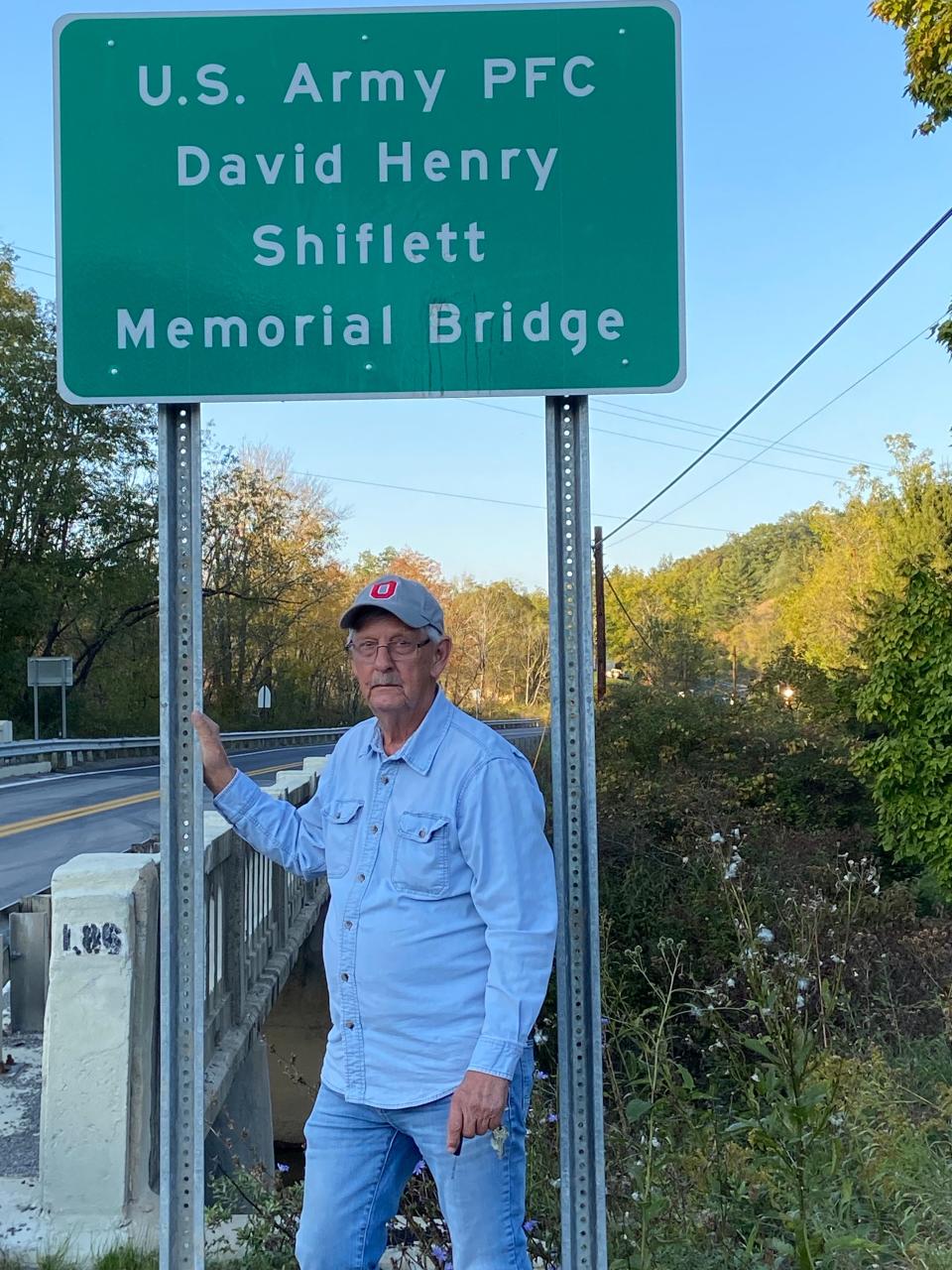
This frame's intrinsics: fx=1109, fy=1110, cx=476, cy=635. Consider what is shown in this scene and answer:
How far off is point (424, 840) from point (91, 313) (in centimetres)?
113

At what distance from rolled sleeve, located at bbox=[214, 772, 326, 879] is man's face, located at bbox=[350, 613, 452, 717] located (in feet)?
0.96

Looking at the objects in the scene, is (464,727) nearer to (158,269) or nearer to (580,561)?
(580,561)

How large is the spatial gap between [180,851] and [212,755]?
20 cm

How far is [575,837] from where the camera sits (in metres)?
2.02

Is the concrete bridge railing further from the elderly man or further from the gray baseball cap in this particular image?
the gray baseball cap

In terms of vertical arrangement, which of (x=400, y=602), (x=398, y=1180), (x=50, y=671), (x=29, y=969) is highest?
(x=50, y=671)

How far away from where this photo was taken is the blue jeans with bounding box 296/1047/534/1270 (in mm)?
1940

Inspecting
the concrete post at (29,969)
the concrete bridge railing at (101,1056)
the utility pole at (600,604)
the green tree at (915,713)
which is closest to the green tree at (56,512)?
the utility pole at (600,604)

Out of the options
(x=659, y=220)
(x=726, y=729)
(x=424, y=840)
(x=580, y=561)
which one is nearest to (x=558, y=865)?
(x=424, y=840)

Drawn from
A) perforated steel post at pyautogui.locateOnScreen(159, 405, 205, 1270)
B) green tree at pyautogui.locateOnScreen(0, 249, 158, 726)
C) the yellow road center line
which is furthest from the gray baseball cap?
green tree at pyautogui.locateOnScreen(0, 249, 158, 726)

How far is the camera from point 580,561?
2045 mm

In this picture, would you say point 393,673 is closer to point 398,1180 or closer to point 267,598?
point 398,1180

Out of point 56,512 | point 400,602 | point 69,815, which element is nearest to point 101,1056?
point 400,602

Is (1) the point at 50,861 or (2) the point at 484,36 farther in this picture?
(1) the point at 50,861
